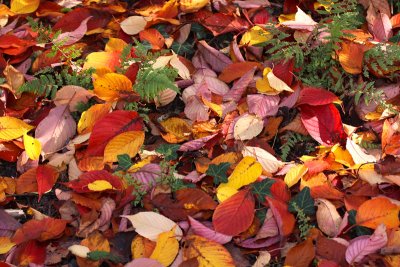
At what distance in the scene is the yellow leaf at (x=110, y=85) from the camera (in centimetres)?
264

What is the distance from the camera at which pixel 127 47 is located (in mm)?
2689

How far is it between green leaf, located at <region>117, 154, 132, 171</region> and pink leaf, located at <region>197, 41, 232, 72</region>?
Answer: 703 millimetres

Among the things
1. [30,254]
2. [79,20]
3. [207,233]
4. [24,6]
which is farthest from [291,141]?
[24,6]

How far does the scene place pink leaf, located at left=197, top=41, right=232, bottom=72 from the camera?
2.93 meters

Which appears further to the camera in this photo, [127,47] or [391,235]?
[127,47]

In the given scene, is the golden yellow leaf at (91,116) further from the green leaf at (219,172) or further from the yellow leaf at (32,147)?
the green leaf at (219,172)

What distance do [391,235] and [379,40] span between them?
110 centimetres

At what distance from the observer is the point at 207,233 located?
2.23 meters

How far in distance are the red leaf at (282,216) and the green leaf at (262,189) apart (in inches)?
1.4

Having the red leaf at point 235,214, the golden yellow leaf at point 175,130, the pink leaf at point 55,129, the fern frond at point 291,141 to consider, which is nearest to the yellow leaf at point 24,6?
the pink leaf at point 55,129

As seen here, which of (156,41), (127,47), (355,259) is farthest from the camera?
(156,41)

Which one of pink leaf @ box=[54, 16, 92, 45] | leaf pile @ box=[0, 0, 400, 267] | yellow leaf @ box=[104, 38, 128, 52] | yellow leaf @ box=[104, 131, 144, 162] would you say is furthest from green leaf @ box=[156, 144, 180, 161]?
pink leaf @ box=[54, 16, 92, 45]

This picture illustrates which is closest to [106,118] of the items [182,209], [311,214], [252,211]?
[182,209]

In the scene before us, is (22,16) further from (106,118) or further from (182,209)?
(182,209)
